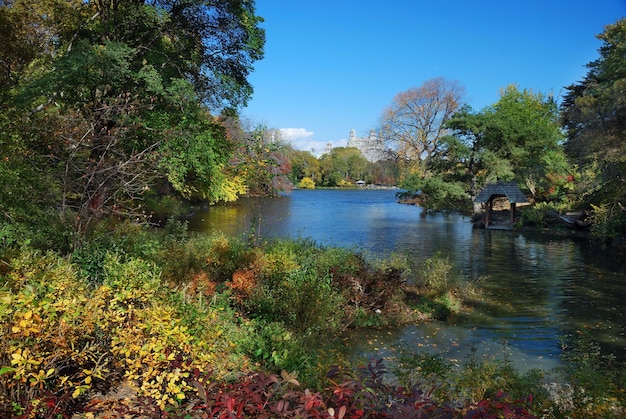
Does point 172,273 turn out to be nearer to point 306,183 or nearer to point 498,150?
point 498,150

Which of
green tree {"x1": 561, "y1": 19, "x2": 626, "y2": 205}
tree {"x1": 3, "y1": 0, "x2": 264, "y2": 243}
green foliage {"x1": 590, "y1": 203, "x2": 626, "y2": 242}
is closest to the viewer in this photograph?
tree {"x1": 3, "y1": 0, "x2": 264, "y2": 243}

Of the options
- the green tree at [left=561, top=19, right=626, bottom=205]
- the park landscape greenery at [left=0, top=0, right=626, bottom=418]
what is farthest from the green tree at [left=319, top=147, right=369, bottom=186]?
the park landscape greenery at [left=0, top=0, right=626, bottom=418]

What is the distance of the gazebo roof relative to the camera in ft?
81.9

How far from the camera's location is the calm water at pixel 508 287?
827 cm

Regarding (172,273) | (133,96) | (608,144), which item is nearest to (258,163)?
(133,96)

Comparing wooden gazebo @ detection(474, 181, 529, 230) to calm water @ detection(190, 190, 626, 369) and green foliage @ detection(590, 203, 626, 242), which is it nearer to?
calm water @ detection(190, 190, 626, 369)

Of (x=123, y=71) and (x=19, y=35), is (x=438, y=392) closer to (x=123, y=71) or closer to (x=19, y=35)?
(x=123, y=71)

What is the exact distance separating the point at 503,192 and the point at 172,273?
72.8 ft

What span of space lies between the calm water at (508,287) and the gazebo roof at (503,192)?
1954mm

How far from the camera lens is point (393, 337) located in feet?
28.6

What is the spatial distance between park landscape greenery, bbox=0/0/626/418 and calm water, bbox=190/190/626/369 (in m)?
0.77

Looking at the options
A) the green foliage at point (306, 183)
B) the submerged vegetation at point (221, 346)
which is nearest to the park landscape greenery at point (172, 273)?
the submerged vegetation at point (221, 346)

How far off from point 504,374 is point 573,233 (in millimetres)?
21520

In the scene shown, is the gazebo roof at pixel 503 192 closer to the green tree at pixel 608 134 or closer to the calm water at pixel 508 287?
the calm water at pixel 508 287
